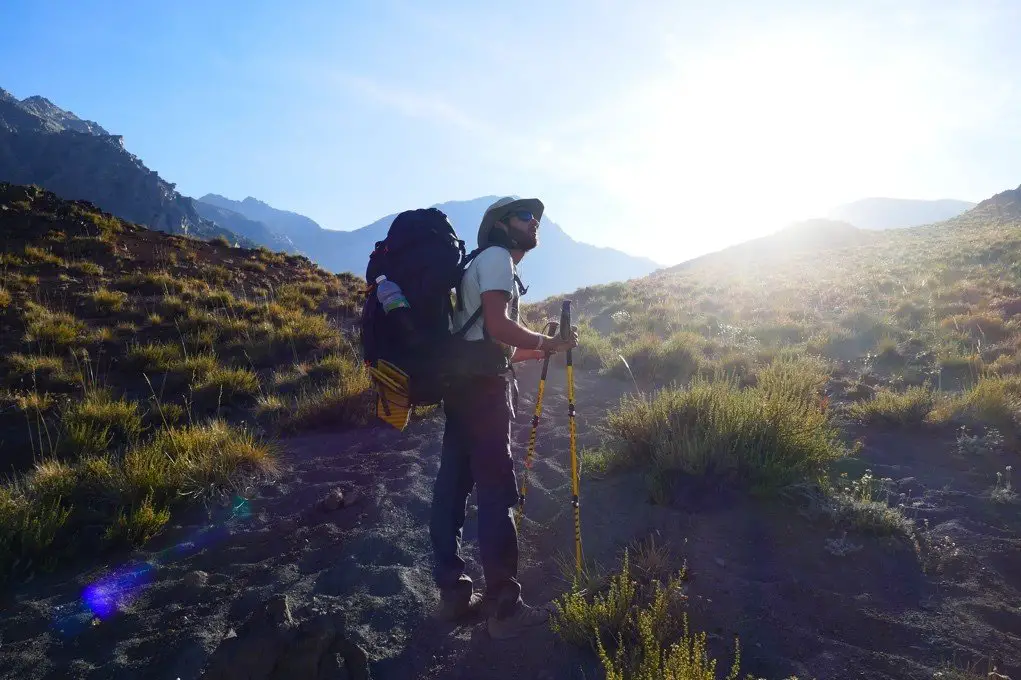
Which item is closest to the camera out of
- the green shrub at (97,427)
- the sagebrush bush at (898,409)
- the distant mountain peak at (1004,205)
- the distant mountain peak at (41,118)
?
the green shrub at (97,427)

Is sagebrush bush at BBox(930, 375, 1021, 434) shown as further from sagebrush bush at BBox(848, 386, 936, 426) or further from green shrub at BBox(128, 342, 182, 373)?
green shrub at BBox(128, 342, 182, 373)

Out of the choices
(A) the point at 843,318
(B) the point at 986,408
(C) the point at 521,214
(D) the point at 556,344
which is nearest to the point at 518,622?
(D) the point at 556,344

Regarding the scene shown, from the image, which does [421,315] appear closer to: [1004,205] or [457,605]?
[457,605]

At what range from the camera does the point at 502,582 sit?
2.88 m

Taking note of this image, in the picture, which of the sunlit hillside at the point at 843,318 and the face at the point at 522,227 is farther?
the sunlit hillside at the point at 843,318

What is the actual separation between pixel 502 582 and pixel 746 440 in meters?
2.46

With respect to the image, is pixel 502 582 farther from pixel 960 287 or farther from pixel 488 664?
pixel 960 287

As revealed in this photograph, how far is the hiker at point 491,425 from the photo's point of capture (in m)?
2.70

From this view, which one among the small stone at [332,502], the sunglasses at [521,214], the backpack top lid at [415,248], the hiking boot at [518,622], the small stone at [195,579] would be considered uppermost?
the sunglasses at [521,214]

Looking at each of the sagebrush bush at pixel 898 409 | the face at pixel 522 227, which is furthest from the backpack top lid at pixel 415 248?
the sagebrush bush at pixel 898 409

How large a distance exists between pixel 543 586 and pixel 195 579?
2246mm

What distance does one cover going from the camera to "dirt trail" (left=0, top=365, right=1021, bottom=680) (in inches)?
106

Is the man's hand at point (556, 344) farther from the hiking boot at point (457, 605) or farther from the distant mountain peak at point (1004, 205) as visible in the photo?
the distant mountain peak at point (1004, 205)

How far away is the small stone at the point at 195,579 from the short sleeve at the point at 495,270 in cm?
267
